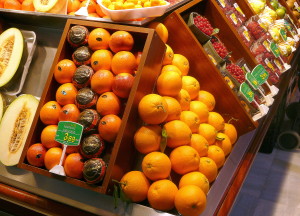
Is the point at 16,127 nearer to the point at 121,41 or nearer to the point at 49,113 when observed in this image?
the point at 49,113

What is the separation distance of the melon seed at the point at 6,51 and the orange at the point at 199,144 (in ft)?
4.31

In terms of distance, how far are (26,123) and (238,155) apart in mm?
1199

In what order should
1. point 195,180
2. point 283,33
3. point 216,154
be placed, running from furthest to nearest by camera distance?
point 283,33 < point 216,154 < point 195,180

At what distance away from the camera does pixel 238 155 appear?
1.74 metres

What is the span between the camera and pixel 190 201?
115 cm

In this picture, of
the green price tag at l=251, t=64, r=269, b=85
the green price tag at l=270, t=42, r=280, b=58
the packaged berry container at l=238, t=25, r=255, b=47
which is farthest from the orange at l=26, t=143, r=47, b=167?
the green price tag at l=270, t=42, r=280, b=58

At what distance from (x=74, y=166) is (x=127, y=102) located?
0.35 meters

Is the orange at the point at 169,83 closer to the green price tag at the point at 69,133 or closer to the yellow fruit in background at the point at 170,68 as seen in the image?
the yellow fruit in background at the point at 170,68

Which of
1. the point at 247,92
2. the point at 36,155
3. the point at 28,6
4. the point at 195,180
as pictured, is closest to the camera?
the point at 195,180

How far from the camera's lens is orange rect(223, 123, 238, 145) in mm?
1677

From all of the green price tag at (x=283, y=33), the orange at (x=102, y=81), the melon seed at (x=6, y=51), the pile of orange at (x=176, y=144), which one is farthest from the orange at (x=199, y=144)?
the green price tag at (x=283, y=33)

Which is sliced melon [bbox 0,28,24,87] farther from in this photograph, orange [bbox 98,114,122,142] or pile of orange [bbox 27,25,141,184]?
orange [bbox 98,114,122,142]

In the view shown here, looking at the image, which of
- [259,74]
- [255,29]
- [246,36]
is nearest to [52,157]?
[259,74]

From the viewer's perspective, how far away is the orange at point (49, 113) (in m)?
1.41
